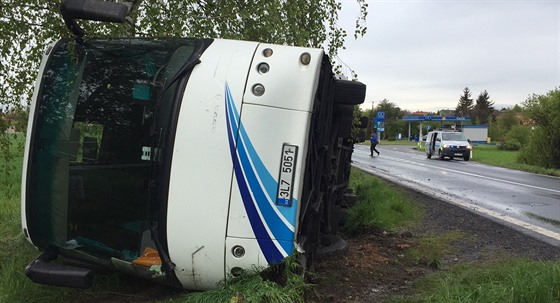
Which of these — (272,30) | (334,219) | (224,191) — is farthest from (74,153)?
(272,30)

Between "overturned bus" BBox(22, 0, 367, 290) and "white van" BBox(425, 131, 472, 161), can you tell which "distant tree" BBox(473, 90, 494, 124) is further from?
"overturned bus" BBox(22, 0, 367, 290)

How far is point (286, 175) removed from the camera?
3.09 meters

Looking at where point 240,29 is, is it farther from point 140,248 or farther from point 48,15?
point 140,248

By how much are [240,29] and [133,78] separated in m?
3.74

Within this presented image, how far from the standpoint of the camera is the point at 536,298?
3.20 metres

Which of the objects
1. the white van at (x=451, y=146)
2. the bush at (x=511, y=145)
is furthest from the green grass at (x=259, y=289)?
the bush at (x=511, y=145)

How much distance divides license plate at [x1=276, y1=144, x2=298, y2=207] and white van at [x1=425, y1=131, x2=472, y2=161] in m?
28.1

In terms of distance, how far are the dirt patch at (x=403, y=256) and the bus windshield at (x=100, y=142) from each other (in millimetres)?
1493

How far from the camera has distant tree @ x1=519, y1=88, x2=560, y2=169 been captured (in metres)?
21.1

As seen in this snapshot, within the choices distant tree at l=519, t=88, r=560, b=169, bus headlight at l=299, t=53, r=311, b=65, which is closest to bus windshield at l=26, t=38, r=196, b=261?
bus headlight at l=299, t=53, r=311, b=65

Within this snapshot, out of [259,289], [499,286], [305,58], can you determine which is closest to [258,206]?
[259,289]

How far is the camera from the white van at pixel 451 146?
95.9 ft

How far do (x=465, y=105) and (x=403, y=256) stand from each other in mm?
118497

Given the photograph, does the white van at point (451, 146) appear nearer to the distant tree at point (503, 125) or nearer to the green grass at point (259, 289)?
the green grass at point (259, 289)
